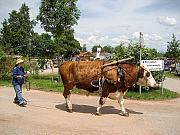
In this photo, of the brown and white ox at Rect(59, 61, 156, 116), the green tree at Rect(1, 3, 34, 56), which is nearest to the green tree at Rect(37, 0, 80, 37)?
the brown and white ox at Rect(59, 61, 156, 116)

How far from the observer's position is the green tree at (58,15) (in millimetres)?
26094

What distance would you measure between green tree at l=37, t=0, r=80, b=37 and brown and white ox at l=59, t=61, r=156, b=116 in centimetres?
1358

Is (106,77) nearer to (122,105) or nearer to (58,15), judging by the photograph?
(122,105)

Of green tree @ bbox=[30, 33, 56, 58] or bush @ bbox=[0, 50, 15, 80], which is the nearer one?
bush @ bbox=[0, 50, 15, 80]

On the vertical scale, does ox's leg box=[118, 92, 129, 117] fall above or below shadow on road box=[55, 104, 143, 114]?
above

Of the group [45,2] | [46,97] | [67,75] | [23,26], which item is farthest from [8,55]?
[23,26]

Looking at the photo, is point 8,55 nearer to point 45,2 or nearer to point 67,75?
point 45,2

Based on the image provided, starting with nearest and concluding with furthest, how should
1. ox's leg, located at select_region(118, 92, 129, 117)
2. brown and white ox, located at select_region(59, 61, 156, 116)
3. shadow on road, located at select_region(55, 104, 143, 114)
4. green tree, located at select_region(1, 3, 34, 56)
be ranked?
ox's leg, located at select_region(118, 92, 129, 117) < brown and white ox, located at select_region(59, 61, 156, 116) < shadow on road, located at select_region(55, 104, 143, 114) < green tree, located at select_region(1, 3, 34, 56)

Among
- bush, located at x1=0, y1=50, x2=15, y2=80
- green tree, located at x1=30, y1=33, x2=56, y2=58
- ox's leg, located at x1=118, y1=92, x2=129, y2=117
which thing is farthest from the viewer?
green tree, located at x1=30, y1=33, x2=56, y2=58

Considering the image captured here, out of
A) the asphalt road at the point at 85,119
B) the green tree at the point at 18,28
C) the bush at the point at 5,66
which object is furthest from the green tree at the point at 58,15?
the green tree at the point at 18,28

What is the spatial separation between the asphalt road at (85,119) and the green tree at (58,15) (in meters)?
11.6

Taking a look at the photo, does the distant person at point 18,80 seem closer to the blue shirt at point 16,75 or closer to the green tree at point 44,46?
the blue shirt at point 16,75

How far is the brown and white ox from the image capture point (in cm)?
1238

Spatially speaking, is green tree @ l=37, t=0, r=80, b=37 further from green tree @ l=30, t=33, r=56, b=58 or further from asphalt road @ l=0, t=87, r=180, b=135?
asphalt road @ l=0, t=87, r=180, b=135
